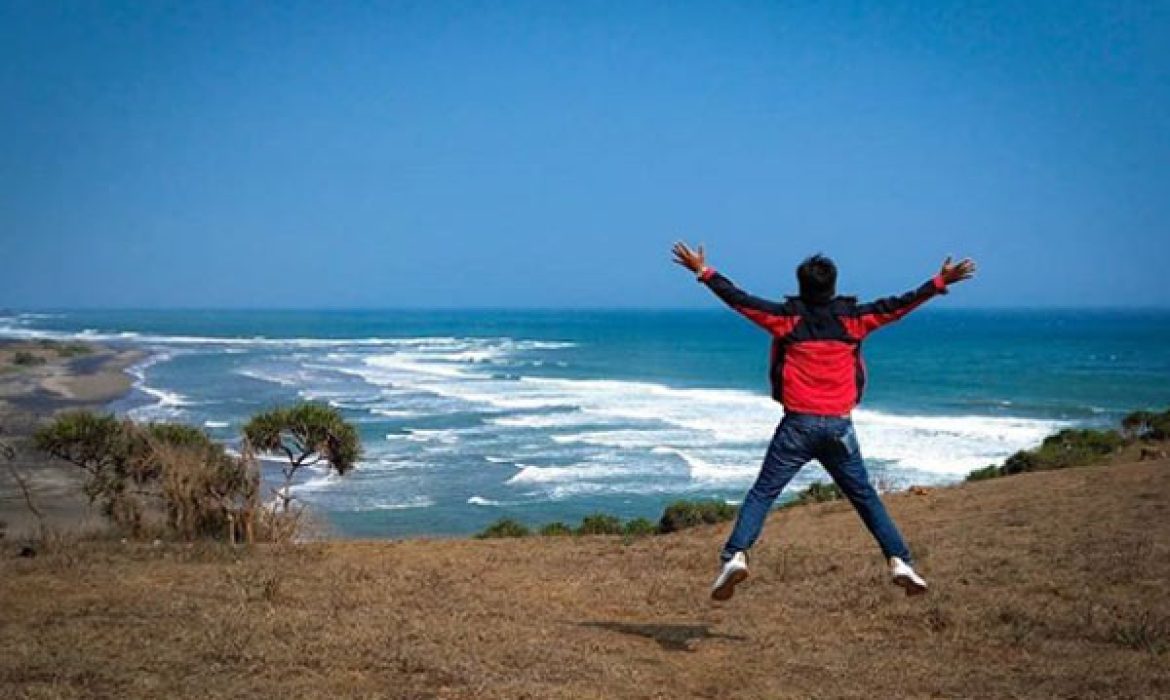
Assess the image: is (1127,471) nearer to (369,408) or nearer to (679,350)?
(369,408)

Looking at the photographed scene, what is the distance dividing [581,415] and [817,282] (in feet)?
133

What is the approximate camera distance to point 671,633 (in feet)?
24.4

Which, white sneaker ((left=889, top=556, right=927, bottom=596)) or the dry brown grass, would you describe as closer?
the dry brown grass

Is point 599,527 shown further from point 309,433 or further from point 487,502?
point 487,502

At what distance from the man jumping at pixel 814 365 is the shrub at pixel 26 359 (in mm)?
71109

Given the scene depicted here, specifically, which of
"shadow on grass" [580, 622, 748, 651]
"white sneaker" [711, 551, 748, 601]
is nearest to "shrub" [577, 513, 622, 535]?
"shadow on grass" [580, 622, 748, 651]

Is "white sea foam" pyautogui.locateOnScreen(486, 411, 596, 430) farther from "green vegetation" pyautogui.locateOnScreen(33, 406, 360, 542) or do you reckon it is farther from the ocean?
"green vegetation" pyautogui.locateOnScreen(33, 406, 360, 542)

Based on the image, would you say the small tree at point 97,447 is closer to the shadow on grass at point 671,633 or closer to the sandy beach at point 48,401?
the sandy beach at point 48,401

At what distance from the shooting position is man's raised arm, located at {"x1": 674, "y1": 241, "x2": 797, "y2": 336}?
248 inches

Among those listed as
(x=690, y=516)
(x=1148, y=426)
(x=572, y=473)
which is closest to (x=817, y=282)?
(x=690, y=516)

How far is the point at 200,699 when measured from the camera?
562 cm

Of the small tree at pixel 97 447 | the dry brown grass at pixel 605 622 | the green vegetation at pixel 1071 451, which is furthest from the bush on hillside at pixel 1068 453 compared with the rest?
the small tree at pixel 97 447

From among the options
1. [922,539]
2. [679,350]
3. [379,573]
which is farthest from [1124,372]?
[379,573]

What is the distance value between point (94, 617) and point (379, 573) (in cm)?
298
